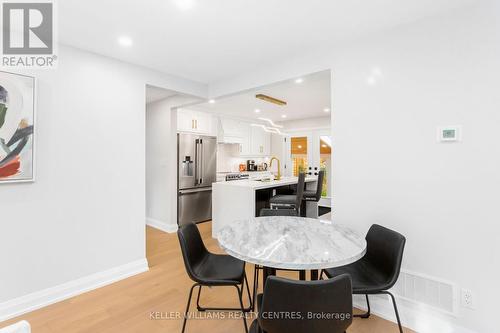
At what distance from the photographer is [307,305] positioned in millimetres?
1120

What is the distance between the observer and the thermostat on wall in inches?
70.1

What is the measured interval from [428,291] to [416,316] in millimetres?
222

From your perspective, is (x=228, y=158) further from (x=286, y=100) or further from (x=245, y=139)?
(x=286, y=100)

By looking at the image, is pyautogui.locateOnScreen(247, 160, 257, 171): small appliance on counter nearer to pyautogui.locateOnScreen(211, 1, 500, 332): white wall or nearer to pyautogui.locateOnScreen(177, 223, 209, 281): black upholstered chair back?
pyautogui.locateOnScreen(211, 1, 500, 332): white wall

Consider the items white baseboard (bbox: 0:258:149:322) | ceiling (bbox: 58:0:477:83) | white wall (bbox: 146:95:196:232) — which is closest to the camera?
ceiling (bbox: 58:0:477:83)

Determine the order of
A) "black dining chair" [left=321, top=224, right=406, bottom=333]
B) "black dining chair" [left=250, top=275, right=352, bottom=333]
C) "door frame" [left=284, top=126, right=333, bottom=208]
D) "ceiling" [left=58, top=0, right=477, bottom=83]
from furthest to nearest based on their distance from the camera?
"door frame" [left=284, top=126, right=333, bottom=208] < "ceiling" [left=58, top=0, right=477, bottom=83] < "black dining chair" [left=321, top=224, right=406, bottom=333] < "black dining chair" [left=250, top=275, right=352, bottom=333]

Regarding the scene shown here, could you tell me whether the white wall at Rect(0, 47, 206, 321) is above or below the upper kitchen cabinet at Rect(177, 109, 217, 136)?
below

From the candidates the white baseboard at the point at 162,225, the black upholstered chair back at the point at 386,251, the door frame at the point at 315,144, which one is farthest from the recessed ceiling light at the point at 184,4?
the door frame at the point at 315,144

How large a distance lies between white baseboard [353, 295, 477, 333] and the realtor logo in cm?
352

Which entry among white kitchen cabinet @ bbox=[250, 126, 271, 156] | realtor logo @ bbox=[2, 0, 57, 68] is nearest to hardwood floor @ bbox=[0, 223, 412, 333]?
realtor logo @ bbox=[2, 0, 57, 68]

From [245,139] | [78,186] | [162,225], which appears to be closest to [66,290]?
[78,186]

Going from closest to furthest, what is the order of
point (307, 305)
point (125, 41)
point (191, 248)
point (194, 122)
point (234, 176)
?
1. point (307, 305)
2. point (191, 248)
3. point (125, 41)
4. point (194, 122)
5. point (234, 176)

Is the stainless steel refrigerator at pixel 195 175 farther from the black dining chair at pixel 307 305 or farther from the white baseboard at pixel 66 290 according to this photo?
the black dining chair at pixel 307 305

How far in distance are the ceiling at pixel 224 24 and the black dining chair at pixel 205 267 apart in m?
1.67
